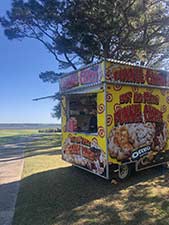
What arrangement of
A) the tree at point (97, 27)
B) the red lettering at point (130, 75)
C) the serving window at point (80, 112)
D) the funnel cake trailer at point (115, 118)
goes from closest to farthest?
1. the funnel cake trailer at point (115, 118)
2. the red lettering at point (130, 75)
3. the serving window at point (80, 112)
4. the tree at point (97, 27)

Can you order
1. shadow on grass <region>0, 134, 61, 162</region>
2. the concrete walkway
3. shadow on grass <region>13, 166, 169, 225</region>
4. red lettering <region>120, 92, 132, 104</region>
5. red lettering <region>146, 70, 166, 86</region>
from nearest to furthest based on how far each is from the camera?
shadow on grass <region>13, 166, 169, 225</region> < the concrete walkway < red lettering <region>120, 92, 132, 104</region> < red lettering <region>146, 70, 166, 86</region> < shadow on grass <region>0, 134, 61, 162</region>

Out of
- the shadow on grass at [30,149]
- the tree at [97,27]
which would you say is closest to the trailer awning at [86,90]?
the shadow on grass at [30,149]

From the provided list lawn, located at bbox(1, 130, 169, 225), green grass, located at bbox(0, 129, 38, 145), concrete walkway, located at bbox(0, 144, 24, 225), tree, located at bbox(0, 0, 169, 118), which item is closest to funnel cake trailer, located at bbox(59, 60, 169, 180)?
lawn, located at bbox(1, 130, 169, 225)

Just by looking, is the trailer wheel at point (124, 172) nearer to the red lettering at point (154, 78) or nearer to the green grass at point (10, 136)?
the red lettering at point (154, 78)

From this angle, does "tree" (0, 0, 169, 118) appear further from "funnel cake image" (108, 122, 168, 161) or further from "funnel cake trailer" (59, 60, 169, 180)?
"funnel cake image" (108, 122, 168, 161)

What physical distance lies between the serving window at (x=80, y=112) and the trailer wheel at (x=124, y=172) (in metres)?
1.36

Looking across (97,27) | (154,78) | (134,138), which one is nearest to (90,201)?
(134,138)

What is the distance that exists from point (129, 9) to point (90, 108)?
8.11 m

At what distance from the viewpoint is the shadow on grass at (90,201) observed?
391 centimetres

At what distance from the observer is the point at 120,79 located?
5754mm

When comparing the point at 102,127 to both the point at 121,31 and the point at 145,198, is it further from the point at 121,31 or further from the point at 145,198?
the point at 121,31

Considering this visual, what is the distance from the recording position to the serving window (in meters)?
6.82

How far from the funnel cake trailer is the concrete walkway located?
5.25 ft

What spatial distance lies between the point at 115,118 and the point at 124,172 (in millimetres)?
1355
